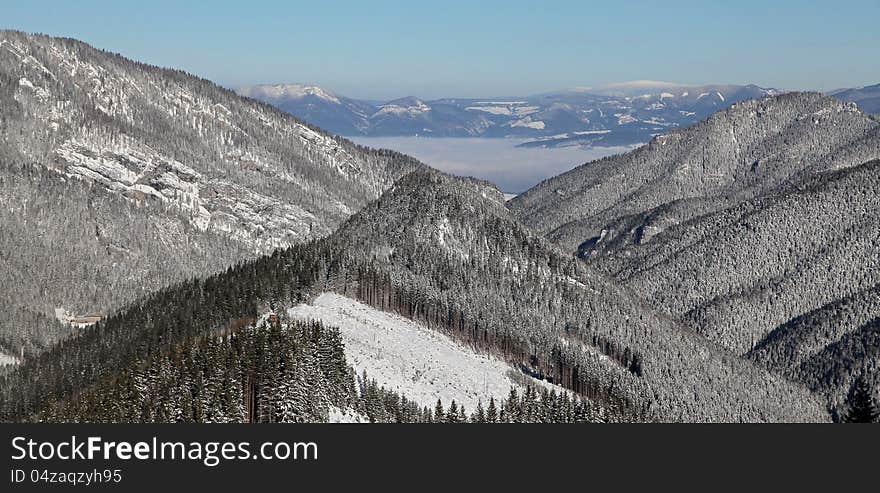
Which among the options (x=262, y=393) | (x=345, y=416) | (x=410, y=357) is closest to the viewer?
(x=262, y=393)

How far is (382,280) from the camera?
18050 cm

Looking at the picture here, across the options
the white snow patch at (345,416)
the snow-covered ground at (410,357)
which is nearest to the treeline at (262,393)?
the white snow patch at (345,416)

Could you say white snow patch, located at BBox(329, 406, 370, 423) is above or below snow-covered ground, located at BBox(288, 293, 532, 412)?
above

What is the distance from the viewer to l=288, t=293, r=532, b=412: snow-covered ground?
136875mm

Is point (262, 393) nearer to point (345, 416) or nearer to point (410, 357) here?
point (345, 416)

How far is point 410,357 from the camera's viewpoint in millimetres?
151125

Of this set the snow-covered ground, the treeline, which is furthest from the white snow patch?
the snow-covered ground

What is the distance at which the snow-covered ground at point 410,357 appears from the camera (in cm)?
13688

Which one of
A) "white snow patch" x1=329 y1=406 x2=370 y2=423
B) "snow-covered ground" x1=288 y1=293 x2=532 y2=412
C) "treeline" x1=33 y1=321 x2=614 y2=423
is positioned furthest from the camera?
"snow-covered ground" x1=288 y1=293 x2=532 y2=412

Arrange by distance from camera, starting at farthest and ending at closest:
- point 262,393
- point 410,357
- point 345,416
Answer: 1. point 410,357
2. point 345,416
3. point 262,393

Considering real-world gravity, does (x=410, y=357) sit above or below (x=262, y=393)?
below

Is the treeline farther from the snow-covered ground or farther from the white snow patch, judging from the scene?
the snow-covered ground

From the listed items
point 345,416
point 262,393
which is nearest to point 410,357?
point 345,416

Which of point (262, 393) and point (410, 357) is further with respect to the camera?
point (410, 357)
